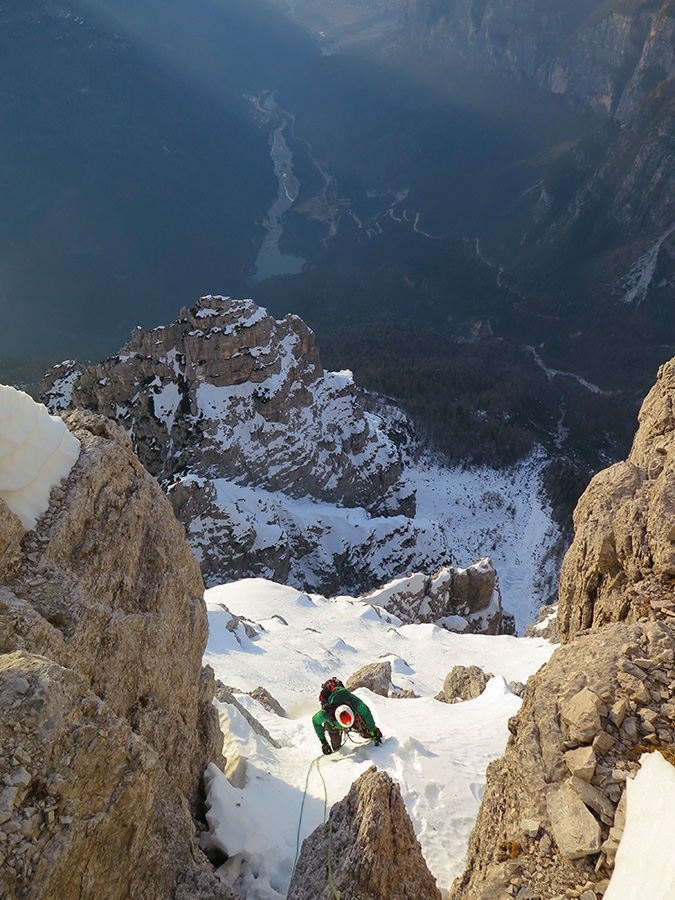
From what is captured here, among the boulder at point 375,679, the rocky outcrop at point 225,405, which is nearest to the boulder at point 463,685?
the boulder at point 375,679

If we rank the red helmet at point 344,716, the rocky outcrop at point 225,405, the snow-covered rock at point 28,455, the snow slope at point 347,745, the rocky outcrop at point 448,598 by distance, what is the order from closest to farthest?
1. the snow-covered rock at point 28,455
2. the snow slope at point 347,745
3. the red helmet at point 344,716
4. the rocky outcrop at point 448,598
5. the rocky outcrop at point 225,405

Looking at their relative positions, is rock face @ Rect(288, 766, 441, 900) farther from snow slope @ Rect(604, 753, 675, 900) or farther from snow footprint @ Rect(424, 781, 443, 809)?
snow slope @ Rect(604, 753, 675, 900)

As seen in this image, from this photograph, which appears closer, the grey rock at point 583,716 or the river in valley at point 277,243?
the grey rock at point 583,716

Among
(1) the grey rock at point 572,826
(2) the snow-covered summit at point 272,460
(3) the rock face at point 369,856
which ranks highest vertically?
(2) the snow-covered summit at point 272,460

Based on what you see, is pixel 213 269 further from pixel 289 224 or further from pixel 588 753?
pixel 588 753

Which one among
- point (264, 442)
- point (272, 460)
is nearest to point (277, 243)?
point (264, 442)

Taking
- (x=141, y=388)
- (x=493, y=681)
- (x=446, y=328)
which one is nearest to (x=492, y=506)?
(x=141, y=388)

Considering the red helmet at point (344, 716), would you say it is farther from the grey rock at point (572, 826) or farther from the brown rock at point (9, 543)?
the brown rock at point (9, 543)

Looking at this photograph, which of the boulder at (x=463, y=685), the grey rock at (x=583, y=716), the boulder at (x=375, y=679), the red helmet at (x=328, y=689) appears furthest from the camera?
the boulder at (x=463, y=685)
